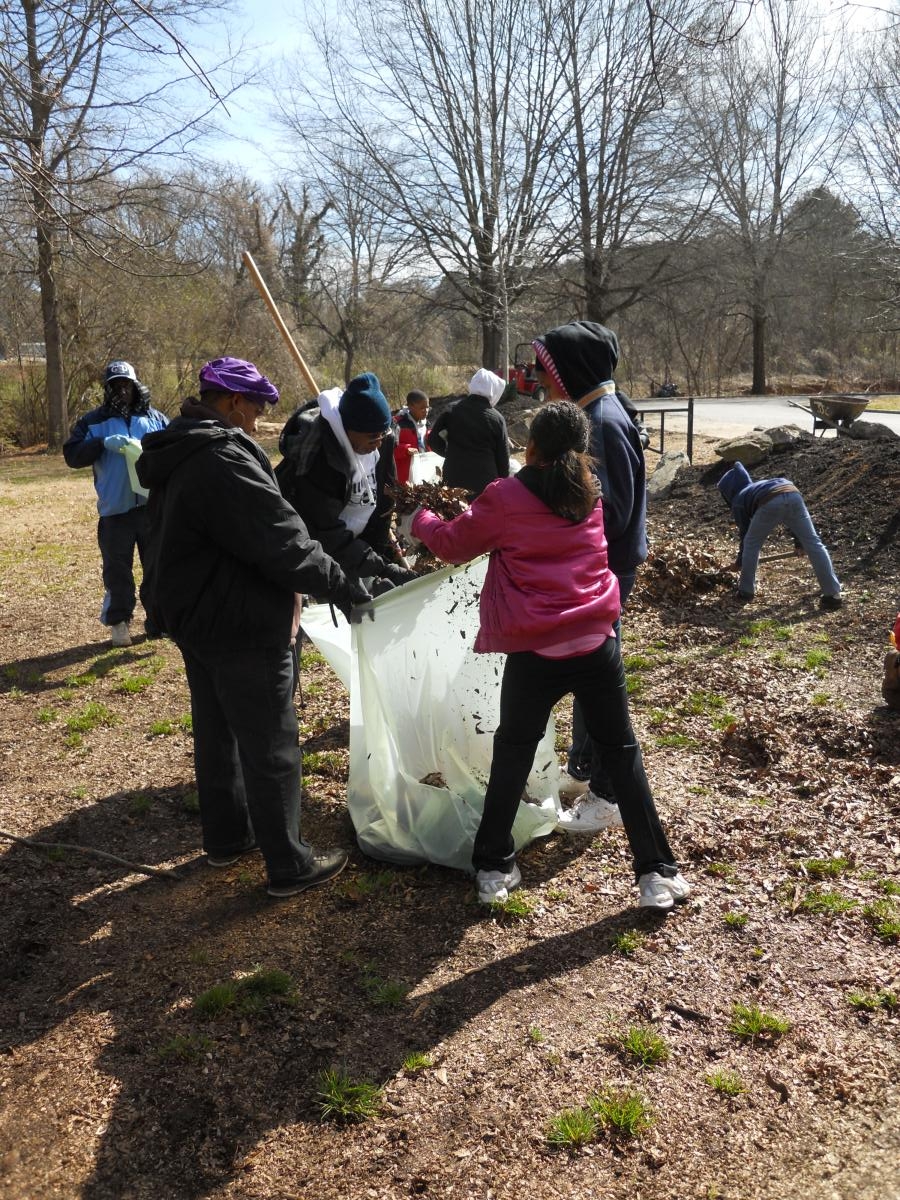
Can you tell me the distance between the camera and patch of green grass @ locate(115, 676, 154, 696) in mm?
5773

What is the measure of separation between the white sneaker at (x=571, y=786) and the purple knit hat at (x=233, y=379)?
82.1 inches

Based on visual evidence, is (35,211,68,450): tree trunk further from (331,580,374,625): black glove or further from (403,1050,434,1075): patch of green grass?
(403,1050,434,1075): patch of green grass

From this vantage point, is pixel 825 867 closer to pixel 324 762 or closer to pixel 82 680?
pixel 324 762

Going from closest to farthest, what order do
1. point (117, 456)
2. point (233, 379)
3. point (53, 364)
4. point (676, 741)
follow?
point (233, 379) → point (676, 741) → point (117, 456) → point (53, 364)

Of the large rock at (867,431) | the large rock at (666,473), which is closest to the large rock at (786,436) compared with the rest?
the large rock at (867,431)

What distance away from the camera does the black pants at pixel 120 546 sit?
250 inches

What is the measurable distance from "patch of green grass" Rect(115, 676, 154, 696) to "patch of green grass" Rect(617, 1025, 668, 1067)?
393 centimetres

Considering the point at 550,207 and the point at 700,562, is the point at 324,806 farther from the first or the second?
the point at 550,207

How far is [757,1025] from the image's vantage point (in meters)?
2.77

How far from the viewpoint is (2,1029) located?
286cm

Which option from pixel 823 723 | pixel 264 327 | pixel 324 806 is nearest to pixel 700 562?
pixel 823 723

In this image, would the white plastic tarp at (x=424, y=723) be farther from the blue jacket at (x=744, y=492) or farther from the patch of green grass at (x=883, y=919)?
the blue jacket at (x=744, y=492)

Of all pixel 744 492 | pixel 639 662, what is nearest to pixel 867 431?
pixel 744 492

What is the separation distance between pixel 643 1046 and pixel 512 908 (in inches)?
29.6
